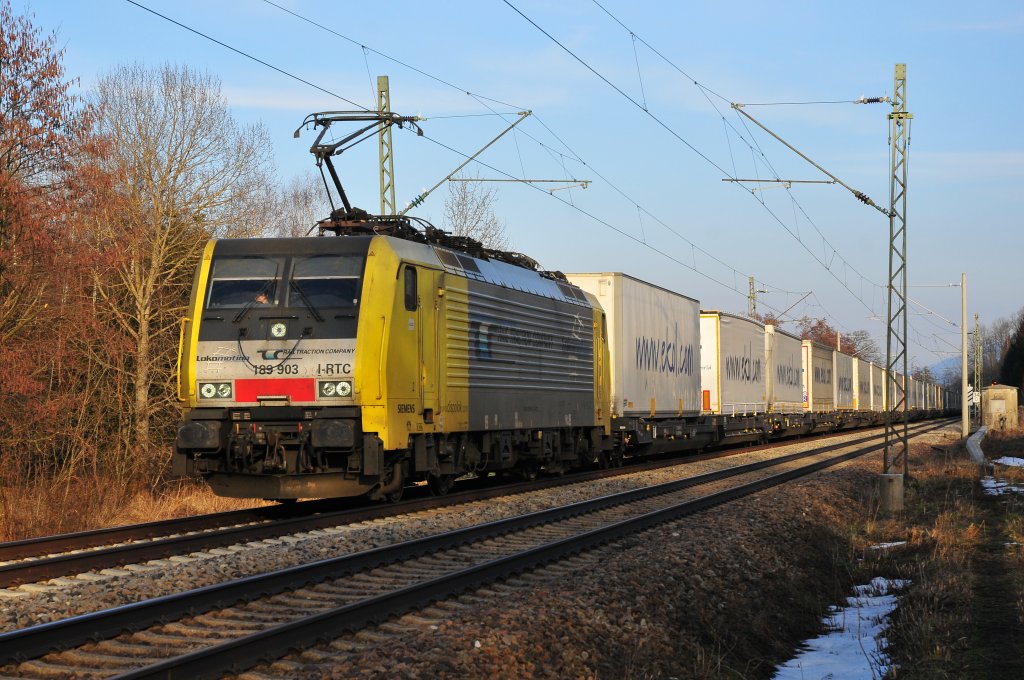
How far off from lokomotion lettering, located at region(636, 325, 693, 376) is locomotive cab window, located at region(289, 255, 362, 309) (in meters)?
11.6

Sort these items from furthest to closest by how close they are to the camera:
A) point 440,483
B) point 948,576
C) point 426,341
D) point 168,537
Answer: point 440,483 → point 426,341 → point 168,537 → point 948,576

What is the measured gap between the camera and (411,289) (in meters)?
13.7

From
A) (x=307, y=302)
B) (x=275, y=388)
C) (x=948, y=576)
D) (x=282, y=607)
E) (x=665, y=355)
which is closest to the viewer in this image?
(x=282, y=607)

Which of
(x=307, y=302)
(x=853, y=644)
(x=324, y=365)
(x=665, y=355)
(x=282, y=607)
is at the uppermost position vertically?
(x=307, y=302)

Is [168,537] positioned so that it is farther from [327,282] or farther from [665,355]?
[665,355]

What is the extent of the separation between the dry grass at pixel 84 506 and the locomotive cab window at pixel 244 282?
2.92 meters

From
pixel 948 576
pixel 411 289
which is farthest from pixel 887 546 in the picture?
pixel 411 289

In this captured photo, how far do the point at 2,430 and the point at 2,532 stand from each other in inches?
162

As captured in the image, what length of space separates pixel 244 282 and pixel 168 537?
10.9 ft

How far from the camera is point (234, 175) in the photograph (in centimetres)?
2297

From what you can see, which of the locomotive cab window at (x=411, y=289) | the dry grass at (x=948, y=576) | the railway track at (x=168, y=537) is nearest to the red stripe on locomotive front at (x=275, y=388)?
the railway track at (x=168, y=537)

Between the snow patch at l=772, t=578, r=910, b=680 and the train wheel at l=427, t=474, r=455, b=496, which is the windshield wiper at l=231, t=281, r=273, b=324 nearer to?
the train wheel at l=427, t=474, r=455, b=496

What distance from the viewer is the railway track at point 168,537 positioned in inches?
368

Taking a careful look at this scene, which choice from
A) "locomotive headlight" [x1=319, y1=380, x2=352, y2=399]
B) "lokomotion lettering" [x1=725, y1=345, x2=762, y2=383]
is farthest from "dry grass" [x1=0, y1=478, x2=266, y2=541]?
"lokomotion lettering" [x1=725, y1=345, x2=762, y2=383]
